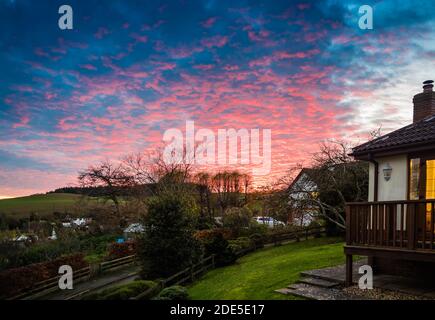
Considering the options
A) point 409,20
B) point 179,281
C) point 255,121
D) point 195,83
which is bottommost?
point 179,281

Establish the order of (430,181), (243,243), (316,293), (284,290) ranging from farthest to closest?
1. (243,243)
2. (284,290)
3. (430,181)
4. (316,293)

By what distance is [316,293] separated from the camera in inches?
358

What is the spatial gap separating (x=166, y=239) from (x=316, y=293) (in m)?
→ 8.81

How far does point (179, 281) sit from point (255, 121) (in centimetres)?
990

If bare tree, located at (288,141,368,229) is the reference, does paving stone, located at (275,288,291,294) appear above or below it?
below

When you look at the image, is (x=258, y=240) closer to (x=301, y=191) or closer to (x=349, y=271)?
(x=301, y=191)

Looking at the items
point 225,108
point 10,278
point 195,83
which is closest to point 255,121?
point 225,108

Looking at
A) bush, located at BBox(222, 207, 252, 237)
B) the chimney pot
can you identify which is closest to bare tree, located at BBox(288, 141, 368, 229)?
bush, located at BBox(222, 207, 252, 237)

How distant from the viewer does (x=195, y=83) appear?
58.7 feet

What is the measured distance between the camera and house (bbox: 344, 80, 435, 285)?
27.2 feet

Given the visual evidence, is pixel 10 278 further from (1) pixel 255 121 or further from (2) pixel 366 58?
(2) pixel 366 58

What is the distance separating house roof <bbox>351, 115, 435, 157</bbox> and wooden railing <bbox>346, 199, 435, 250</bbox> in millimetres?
1696

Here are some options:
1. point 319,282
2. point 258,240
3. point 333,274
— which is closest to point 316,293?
point 319,282

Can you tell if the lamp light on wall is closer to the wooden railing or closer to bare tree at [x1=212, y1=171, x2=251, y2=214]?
the wooden railing
